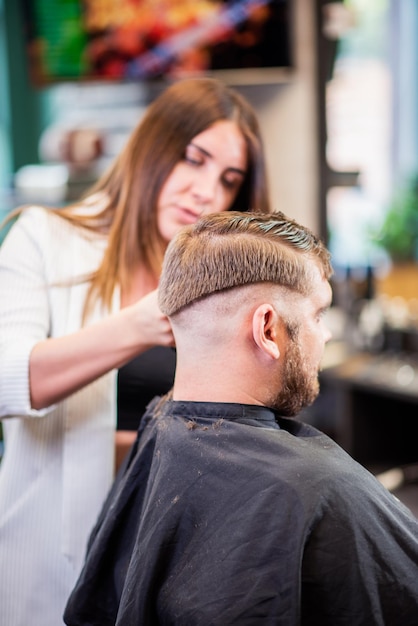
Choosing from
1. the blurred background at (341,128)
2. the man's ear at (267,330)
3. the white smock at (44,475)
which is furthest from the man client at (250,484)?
the blurred background at (341,128)

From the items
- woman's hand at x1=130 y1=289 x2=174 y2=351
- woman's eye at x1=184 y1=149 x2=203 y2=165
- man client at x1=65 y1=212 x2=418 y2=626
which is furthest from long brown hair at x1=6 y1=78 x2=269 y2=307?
man client at x1=65 y1=212 x2=418 y2=626

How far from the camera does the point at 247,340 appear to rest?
3.90 feet

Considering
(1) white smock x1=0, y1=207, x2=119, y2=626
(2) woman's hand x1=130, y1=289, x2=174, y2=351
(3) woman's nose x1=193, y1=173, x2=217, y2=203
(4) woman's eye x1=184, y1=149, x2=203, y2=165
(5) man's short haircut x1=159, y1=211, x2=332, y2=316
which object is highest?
(4) woman's eye x1=184, y1=149, x2=203, y2=165

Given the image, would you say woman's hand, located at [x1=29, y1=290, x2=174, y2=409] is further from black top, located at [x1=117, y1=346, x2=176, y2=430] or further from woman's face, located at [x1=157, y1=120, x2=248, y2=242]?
woman's face, located at [x1=157, y1=120, x2=248, y2=242]

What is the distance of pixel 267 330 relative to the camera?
3.86ft

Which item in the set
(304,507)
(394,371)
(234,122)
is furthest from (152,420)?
(394,371)

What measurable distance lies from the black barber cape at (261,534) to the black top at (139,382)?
38cm

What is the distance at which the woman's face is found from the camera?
168cm

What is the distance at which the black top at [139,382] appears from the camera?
1650 millimetres

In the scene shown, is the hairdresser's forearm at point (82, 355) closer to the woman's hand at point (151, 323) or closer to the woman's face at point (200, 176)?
the woman's hand at point (151, 323)

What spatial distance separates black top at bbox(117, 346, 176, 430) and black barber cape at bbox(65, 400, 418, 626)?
38 centimetres

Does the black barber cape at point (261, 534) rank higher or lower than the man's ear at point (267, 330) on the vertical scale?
lower

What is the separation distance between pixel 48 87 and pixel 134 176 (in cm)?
282

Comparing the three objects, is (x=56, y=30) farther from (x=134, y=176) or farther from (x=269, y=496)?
(x=269, y=496)
